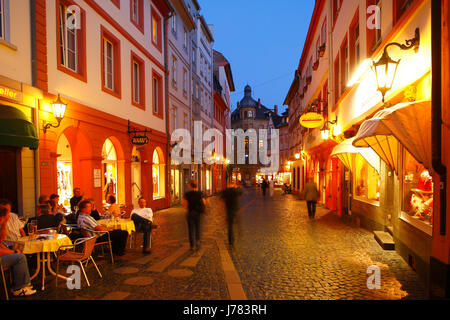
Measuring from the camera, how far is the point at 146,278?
5789 mm

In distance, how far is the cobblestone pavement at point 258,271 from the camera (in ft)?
16.6

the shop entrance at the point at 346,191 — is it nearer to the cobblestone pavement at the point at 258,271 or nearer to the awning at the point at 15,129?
the cobblestone pavement at the point at 258,271

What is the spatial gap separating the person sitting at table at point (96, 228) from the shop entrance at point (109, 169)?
20.7 ft

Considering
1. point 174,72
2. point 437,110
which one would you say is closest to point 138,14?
point 174,72

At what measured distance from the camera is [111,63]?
Result: 1323cm

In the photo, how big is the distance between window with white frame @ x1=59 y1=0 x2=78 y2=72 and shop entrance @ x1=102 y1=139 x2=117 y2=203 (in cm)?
377

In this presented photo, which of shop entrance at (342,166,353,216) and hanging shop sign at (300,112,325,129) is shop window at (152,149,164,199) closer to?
hanging shop sign at (300,112,325,129)

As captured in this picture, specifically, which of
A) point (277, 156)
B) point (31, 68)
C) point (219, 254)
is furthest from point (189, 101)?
point (277, 156)

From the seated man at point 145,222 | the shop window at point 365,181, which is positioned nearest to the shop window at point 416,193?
the shop window at point 365,181

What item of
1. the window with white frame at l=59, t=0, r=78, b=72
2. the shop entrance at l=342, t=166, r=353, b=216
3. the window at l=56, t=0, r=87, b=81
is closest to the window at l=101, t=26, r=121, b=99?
the window at l=56, t=0, r=87, b=81

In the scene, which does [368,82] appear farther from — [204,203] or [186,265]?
[186,265]

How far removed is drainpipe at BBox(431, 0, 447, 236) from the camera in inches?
192

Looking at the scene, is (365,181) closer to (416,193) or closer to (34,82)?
(416,193)
